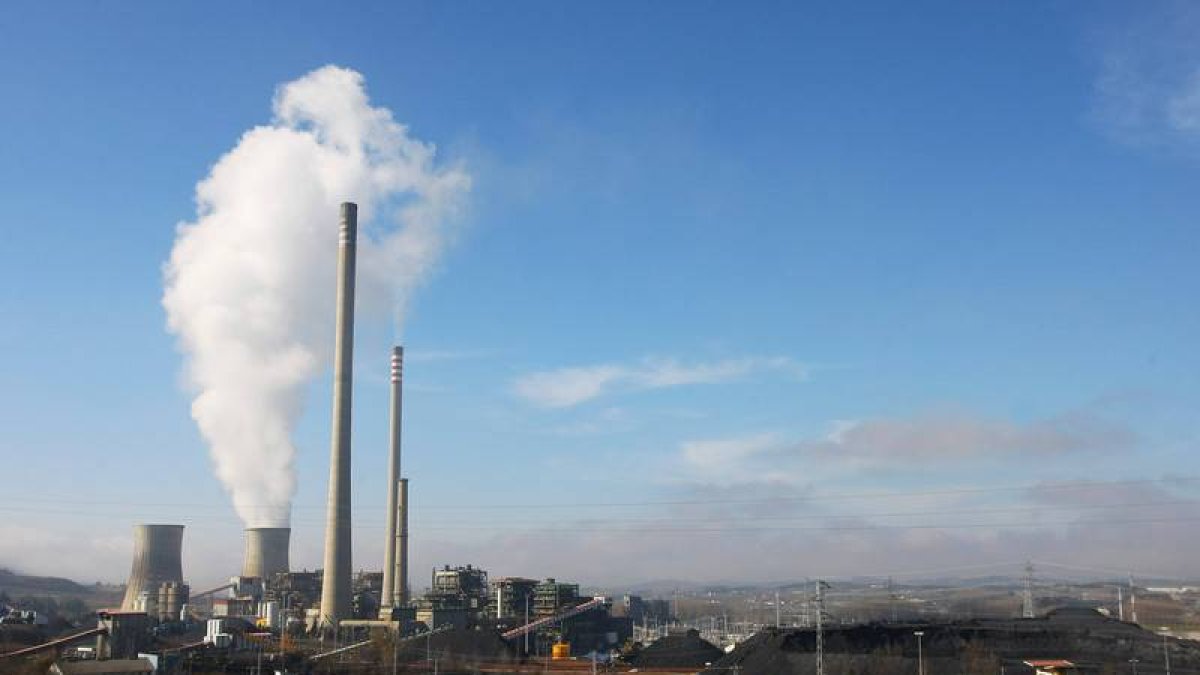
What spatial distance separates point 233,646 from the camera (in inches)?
2402

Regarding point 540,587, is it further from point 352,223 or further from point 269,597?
point 352,223

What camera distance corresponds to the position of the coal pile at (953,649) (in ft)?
149

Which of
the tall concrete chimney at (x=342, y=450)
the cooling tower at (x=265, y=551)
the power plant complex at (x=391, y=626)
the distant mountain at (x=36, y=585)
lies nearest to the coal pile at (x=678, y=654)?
the power plant complex at (x=391, y=626)

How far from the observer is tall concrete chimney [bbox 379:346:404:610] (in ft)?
263

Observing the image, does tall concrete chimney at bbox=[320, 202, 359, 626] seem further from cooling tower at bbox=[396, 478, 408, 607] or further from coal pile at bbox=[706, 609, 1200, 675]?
coal pile at bbox=[706, 609, 1200, 675]

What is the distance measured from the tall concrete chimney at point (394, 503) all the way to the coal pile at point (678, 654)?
27.7 metres

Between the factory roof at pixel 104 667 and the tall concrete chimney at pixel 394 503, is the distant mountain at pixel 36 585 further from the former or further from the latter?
the factory roof at pixel 104 667

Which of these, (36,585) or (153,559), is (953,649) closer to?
(153,559)

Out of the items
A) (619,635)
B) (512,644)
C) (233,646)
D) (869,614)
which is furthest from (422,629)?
(869,614)

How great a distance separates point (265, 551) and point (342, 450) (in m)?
25.0

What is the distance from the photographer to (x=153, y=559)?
83.1 m

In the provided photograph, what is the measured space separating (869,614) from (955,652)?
2147 inches

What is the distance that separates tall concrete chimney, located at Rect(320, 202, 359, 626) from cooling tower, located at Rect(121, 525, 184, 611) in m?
23.8

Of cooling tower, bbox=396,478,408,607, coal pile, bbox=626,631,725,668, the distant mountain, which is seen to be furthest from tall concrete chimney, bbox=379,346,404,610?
the distant mountain
